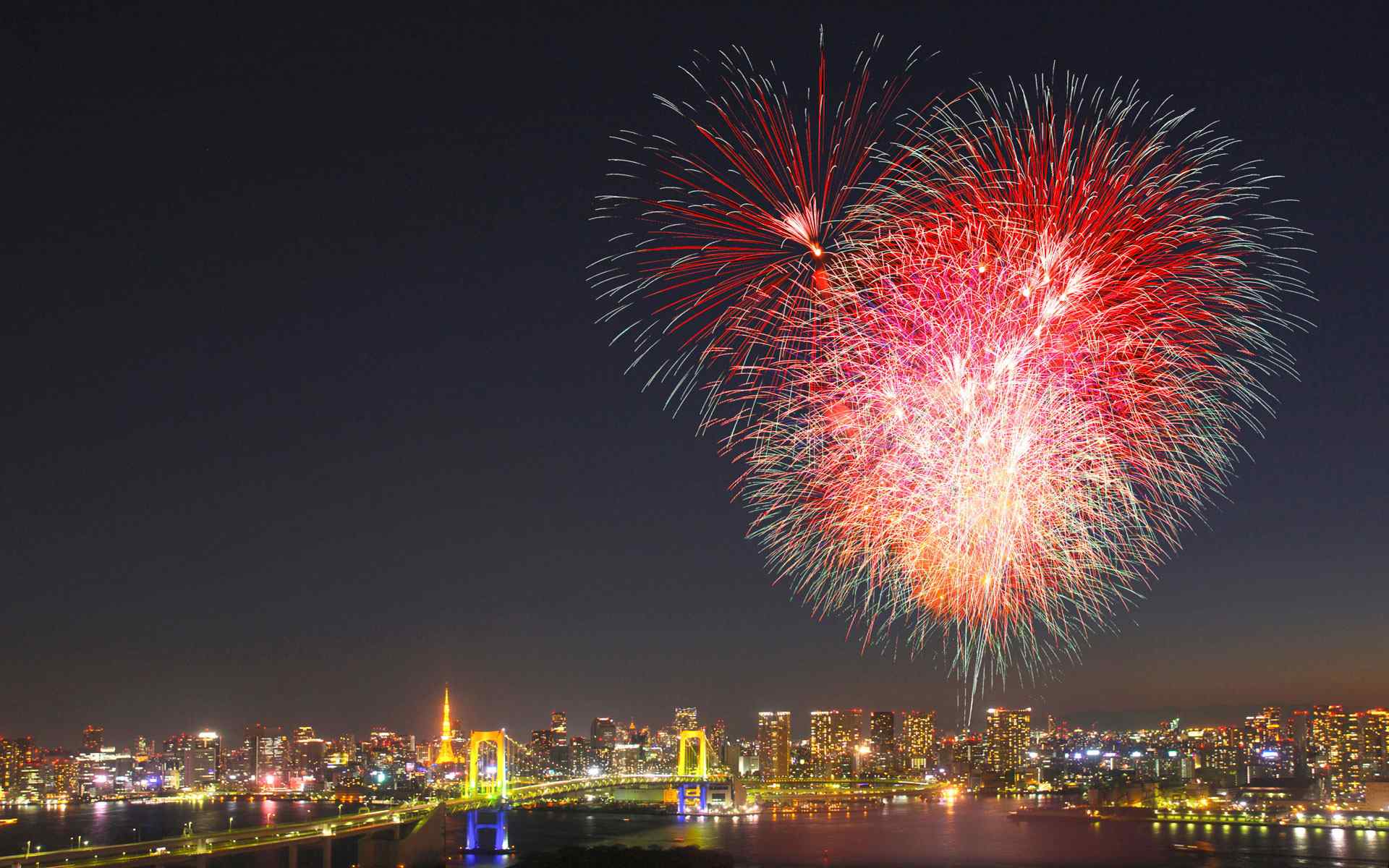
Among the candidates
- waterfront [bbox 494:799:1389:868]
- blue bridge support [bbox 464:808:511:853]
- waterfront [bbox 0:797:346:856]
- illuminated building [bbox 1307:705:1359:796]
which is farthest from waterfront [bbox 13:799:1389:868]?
illuminated building [bbox 1307:705:1359:796]

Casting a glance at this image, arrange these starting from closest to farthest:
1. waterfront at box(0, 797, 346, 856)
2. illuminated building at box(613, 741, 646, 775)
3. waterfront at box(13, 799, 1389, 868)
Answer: waterfront at box(13, 799, 1389, 868)
waterfront at box(0, 797, 346, 856)
illuminated building at box(613, 741, 646, 775)

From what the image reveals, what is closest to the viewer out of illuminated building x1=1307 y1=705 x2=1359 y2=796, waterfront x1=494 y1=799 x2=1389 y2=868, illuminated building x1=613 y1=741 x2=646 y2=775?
waterfront x1=494 y1=799 x2=1389 y2=868

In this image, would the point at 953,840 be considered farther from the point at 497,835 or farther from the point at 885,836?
the point at 497,835

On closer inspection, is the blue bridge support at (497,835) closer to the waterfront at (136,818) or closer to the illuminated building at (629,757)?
the waterfront at (136,818)

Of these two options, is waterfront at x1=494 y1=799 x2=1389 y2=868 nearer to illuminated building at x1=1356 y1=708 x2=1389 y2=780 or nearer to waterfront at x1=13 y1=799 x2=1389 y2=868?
waterfront at x1=13 y1=799 x2=1389 y2=868

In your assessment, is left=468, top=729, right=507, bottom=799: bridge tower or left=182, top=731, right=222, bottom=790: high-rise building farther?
left=182, top=731, right=222, bottom=790: high-rise building

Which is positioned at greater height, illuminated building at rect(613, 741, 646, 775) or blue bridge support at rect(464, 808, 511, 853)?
blue bridge support at rect(464, 808, 511, 853)

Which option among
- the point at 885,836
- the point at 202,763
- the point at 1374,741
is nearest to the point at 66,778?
the point at 202,763

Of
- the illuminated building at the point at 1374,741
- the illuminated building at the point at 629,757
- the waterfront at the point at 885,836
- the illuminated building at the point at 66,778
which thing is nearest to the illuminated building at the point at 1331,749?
the illuminated building at the point at 1374,741

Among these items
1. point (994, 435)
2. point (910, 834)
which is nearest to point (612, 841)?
point (910, 834)
